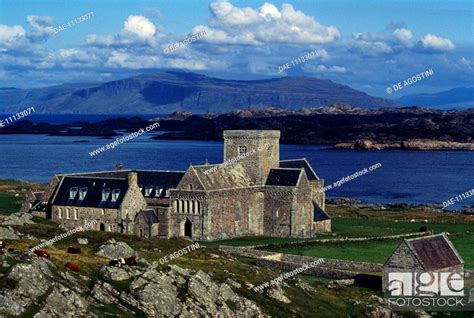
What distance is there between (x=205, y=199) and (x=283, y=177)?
925cm

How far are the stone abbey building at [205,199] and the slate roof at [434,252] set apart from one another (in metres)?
24.9

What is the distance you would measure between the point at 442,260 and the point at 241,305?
17161 mm

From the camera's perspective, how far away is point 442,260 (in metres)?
65.1

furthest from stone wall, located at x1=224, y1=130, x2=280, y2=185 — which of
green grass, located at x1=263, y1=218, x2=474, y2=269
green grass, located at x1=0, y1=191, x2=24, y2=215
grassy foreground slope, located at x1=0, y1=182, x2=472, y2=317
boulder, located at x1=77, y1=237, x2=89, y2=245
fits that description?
boulder, located at x1=77, y1=237, x2=89, y2=245

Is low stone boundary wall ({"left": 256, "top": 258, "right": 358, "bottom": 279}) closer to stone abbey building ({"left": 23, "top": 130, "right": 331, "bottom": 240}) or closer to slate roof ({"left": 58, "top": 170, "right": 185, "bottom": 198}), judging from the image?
stone abbey building ({"left": 23, "top": 130, "right": 331, "bottom": 240})

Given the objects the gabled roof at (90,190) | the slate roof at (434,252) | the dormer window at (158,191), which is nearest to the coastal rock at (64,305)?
the slate roof at (434,252)

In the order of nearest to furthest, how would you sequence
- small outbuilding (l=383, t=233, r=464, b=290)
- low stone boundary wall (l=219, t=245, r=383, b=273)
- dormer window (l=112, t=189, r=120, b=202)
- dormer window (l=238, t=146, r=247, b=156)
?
small outbuilding (l=383, t=233, r=464, b=290)
low stone boundary wall (l=219, t=245, r=383, b=273)
dormer window (l=112, t=189, r=120, b=202)
dormer window (l=238, t=146, r=247, b=156)

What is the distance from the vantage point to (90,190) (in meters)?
87.2

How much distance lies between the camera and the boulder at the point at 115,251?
6106cm

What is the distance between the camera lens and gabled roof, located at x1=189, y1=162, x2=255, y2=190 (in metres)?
87.0

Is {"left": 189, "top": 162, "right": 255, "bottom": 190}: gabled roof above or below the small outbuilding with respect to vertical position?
above

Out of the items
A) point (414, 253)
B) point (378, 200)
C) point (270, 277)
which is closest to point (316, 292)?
point (270, 277)

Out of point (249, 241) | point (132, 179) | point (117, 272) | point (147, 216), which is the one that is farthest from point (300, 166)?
point (117, 272)

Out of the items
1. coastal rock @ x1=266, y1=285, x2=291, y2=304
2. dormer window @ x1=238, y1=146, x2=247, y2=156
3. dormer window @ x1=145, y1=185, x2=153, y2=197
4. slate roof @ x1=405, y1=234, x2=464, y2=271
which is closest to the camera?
coastal rock @ x1=266, y1=285, x2=291, y2=304
